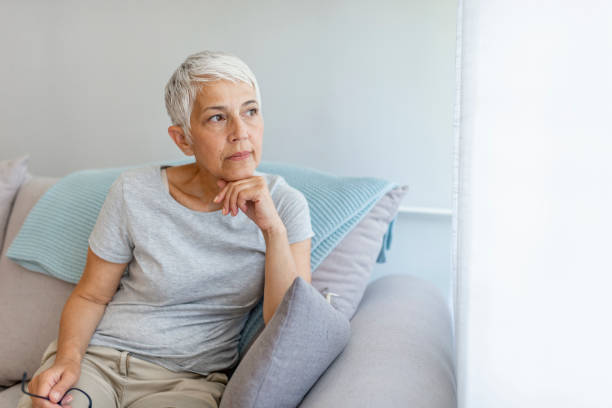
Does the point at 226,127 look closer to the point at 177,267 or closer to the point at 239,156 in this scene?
the point at 239,156

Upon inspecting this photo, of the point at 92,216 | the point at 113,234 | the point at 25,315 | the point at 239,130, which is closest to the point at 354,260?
the point at 239,130

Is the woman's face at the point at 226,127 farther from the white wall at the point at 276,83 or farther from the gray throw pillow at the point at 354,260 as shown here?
the white wall at the point at 276,83

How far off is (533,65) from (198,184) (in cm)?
80

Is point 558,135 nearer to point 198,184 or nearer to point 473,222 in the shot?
point 473,222

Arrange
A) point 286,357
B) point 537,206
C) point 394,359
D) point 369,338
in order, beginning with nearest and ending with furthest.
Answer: point 537,206 → point 286,357 → point 394,359 → point 369,338

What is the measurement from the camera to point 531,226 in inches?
28.2

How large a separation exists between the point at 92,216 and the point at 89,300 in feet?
0.92

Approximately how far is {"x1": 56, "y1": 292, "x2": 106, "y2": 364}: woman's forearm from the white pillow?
20.0 inches

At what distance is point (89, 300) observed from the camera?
4.20 ft

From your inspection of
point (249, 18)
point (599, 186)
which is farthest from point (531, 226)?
point (249, 18)

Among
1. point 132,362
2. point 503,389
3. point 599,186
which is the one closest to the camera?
point 599,186

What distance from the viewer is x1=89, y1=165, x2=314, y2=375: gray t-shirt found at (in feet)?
4.03

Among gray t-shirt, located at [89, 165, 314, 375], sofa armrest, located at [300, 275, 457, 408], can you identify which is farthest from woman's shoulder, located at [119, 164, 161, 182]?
sofa armrest, located at [300, 275, 457, 408]

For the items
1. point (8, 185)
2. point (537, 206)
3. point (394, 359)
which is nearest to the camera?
point (537, 206)
